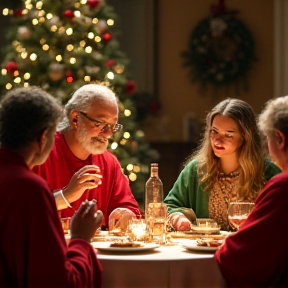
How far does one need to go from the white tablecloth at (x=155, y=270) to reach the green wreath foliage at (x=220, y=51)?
5.08 metres

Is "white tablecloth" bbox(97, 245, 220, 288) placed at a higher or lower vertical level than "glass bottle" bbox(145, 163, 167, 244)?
lower

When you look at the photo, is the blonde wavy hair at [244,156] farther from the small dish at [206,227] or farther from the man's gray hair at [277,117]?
the man's gray hair at [277,117]

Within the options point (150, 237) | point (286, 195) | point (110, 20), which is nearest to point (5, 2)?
point (110, 20)

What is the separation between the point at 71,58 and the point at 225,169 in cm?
248

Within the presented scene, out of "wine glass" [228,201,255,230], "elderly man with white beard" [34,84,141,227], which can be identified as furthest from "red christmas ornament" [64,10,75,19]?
"wine glass" [228,201,255,230]

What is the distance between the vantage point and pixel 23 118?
2.24 m

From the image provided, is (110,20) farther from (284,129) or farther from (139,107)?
(284,129)

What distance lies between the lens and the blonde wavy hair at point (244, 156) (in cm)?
360

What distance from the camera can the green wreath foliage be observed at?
743 cm

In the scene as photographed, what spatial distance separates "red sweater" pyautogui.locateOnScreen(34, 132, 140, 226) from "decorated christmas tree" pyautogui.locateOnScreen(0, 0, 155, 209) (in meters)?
1.91

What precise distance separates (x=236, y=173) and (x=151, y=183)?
588mm

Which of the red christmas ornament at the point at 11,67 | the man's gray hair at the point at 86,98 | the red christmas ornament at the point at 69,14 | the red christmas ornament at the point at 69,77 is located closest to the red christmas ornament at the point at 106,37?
the red christmas ornament at the point at 69,14

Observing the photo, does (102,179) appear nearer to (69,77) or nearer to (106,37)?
(69,77)

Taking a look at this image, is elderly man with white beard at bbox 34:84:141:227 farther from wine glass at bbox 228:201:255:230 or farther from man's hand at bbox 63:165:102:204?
wine glass at bbox 228:201:255:230
